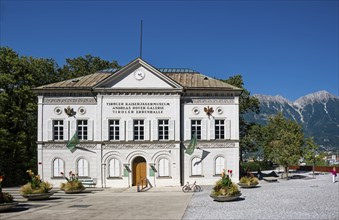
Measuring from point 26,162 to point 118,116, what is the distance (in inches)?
504

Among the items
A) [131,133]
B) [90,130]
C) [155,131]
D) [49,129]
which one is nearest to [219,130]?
[155,131]

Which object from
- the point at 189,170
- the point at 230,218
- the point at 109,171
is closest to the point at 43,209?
the point at 230,218

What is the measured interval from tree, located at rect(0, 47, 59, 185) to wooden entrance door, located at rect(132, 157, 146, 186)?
39.9 ft

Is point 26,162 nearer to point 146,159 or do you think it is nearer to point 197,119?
point 146,159

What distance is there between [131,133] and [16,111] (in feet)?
41.9

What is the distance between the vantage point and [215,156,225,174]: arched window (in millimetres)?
33781

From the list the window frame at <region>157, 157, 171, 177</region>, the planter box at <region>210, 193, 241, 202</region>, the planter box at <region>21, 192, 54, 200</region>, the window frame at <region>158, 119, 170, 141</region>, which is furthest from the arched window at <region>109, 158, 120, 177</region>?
the planter box at <region>210, 193, 241, 202</region>

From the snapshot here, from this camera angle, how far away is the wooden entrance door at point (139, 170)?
1309 inches

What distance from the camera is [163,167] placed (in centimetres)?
3325

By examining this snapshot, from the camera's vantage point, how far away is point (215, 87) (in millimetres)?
34156

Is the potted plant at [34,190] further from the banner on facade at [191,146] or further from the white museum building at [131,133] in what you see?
the banner on facade at [191,146]

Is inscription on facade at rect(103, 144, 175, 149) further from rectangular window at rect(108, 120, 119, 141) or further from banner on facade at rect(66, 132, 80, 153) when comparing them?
banner on facade at rect(66, 132, 80, 153)

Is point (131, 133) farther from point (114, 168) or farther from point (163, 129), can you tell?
point (114, 168)

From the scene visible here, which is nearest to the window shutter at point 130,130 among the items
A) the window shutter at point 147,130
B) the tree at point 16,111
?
the window shutter at point 147,130
